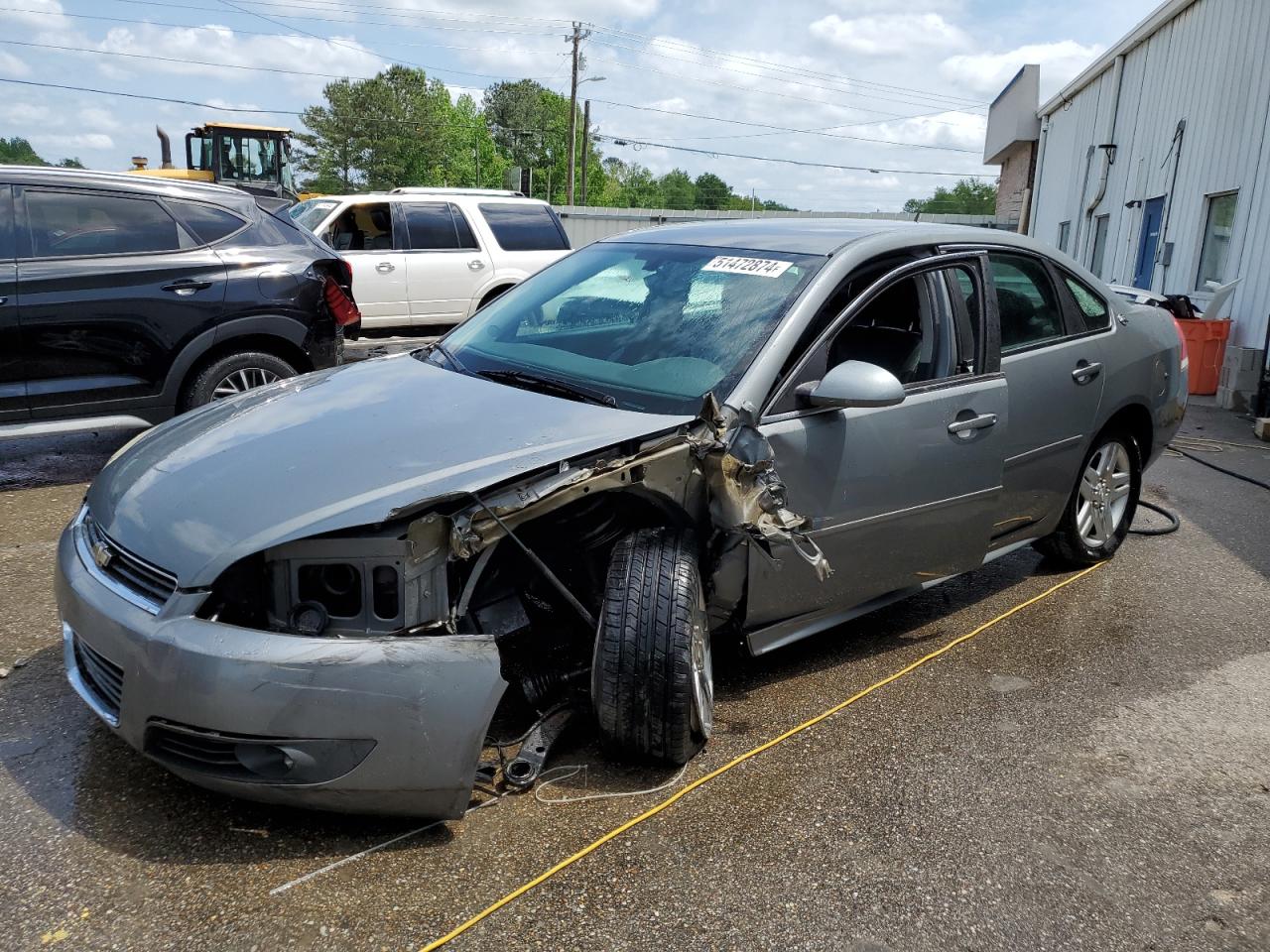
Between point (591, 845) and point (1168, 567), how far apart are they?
3.89m

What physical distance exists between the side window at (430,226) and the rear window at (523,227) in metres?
Result: 0.41

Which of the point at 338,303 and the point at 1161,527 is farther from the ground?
the point at 338,303

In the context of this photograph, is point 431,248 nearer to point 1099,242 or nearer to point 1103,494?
point 1103,494

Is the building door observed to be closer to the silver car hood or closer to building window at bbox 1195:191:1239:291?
building window at bbox 1195:191:1239:291

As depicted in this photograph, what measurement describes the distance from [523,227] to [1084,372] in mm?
7667

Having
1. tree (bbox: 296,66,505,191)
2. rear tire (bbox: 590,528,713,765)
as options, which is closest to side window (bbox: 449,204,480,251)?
rear tire (bbox: 590,528,713,765)

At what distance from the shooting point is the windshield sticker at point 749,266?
12.0 ft

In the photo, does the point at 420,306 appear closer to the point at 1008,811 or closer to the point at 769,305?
the point at 769,305

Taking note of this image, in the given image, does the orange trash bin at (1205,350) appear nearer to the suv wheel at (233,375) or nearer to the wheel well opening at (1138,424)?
the wheel well opening at (1138,424)

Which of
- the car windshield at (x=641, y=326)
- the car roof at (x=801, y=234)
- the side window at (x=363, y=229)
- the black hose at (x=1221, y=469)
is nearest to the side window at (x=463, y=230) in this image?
the side window at (x=363, y=229)

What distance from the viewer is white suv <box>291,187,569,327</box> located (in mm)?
10539

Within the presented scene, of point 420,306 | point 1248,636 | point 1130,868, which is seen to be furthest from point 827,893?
point 420,306

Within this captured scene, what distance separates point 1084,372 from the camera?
4.51 metres

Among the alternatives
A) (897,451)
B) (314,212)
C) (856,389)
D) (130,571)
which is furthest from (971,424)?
(314,212)
